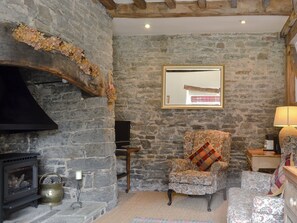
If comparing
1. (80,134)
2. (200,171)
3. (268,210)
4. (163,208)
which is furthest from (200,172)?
(268,210)

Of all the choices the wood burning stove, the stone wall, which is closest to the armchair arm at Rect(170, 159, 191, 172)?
the stone wall

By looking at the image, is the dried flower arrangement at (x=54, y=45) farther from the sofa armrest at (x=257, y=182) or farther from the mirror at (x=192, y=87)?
the sofa armrest at (x=257, y=182)

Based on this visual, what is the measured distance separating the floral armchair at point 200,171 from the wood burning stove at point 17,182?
1.87 meters

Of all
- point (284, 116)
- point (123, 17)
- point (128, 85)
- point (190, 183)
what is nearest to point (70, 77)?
point (123, 17)

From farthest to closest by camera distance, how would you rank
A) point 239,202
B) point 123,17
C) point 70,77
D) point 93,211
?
1. point 123,17
2. point 93,211
3. point 70,77
4. point 239,202

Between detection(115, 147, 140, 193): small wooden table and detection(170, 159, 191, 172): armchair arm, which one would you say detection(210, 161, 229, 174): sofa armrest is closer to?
detection(170, 159, 191, 172): armchair arm

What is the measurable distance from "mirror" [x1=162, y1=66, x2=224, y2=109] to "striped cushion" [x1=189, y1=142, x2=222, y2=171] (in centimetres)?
87

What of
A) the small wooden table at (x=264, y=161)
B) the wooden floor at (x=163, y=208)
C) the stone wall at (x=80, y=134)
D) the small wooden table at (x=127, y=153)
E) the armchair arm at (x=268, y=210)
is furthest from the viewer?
the small wooden table at (x=127, y=153)

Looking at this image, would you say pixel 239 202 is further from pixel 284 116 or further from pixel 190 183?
pixel 284 116

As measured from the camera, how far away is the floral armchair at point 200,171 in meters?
4.89

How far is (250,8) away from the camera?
4.94m

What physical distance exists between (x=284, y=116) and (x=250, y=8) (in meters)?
1.58

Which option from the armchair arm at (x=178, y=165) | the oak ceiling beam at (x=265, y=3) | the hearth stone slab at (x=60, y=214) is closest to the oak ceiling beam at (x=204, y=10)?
the oak ceiling beam at (x=265, y=3)

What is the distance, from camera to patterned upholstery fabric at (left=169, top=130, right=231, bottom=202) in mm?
4895
